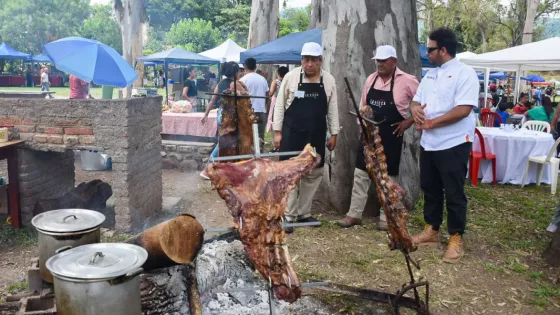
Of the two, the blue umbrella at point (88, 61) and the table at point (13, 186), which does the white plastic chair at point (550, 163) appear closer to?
the blue umbrella at point (88, 61)

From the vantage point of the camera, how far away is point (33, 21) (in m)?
46.3

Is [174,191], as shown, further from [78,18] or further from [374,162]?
[78,18]

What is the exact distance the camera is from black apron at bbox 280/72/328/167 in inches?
206

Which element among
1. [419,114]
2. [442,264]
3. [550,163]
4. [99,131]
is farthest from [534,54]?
[99,131]

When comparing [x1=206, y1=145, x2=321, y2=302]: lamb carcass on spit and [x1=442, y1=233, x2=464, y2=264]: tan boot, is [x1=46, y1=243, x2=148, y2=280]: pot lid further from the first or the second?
[x1=442, y1=233, x2=464, y2=264]: tan boot

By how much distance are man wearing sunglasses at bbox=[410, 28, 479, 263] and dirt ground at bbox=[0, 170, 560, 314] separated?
443mm

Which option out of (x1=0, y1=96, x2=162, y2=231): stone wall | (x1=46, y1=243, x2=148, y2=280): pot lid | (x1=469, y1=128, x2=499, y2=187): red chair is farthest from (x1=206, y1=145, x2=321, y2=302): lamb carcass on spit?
(x1=469, y1=128, x2=499, y2=187): red chair

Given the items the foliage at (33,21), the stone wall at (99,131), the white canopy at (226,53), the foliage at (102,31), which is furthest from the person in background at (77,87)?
the foliage at (102,31)

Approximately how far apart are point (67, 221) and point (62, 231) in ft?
0.49

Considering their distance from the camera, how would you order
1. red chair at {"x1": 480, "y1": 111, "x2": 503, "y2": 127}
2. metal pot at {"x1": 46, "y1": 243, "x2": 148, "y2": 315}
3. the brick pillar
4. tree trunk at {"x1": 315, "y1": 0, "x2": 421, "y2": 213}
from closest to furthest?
metal pot at {"x1": 46, "y1": 243, "x2": 148, "y2": 315}
the brick pillar
tree trunk at {"x1": 315, "y1": 0, "x2": 421, "y2": 213}
red chair at {"x1": 480, "y1": 111, "x2": 503, "y2": 127}

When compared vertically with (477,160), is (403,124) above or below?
above

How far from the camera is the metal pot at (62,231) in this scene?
9.51 ft

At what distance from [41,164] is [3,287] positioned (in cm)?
222

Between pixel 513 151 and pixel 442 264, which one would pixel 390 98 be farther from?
pixel 513 151
